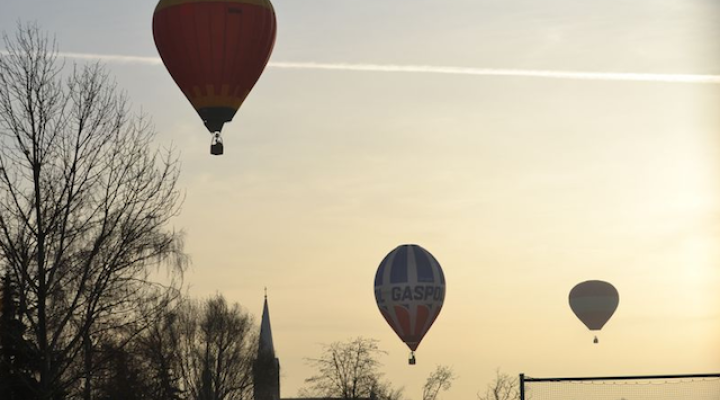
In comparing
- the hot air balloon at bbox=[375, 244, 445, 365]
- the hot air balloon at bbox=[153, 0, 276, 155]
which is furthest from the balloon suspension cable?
the hot air balloon at bbox=[375, 244, 445, 365]

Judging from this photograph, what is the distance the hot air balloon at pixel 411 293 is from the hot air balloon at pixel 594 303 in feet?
65.0

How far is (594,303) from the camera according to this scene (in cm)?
10788

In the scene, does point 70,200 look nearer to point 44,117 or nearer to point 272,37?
point 44,117

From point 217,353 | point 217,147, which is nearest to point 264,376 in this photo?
point 217,353

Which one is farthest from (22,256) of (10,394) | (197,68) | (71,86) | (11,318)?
(197,68)

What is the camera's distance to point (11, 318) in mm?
41188

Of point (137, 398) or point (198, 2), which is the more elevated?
point (198, 2)

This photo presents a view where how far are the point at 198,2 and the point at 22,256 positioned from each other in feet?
71.3

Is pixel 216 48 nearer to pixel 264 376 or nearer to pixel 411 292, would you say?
pixel 411 292

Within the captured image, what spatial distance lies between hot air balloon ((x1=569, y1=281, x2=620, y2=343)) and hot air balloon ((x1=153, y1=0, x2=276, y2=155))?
61207 millimetres

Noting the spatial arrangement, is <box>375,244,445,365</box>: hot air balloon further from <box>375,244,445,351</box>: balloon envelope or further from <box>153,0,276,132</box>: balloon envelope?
<box>153,0,276,132</box>: balloon envelope

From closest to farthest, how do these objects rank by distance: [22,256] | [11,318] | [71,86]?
[22,256] → [71,86] → [11,318]

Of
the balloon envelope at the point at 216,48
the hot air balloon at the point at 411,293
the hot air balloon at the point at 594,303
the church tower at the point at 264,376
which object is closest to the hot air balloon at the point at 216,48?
the balloon envelope at the point at 216,48

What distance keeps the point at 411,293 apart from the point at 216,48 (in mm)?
41641
